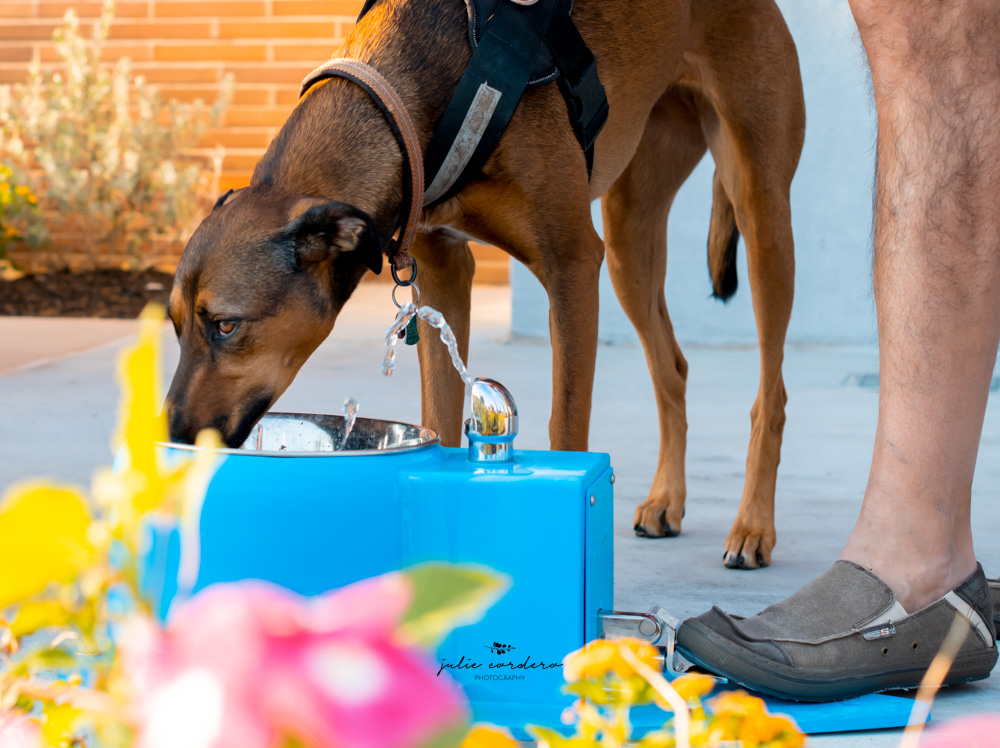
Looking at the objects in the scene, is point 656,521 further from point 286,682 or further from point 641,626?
point 286,682

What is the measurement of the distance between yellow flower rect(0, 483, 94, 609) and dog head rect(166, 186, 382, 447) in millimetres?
1489

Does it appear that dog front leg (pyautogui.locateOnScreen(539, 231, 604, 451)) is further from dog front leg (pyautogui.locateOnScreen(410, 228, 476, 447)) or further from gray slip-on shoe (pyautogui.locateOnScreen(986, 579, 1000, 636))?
gray slip-on shoe (pyautogui.locateOnScreen(986, 579, 1000, 636))

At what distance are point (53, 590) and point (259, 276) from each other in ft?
4.80

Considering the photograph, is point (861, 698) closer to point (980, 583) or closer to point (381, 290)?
point (980, 583)

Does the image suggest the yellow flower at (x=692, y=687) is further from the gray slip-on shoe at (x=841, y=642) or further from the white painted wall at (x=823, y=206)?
the white painted wall at (x=823, y=206)

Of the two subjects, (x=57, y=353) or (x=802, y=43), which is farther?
(x=802, y=43)

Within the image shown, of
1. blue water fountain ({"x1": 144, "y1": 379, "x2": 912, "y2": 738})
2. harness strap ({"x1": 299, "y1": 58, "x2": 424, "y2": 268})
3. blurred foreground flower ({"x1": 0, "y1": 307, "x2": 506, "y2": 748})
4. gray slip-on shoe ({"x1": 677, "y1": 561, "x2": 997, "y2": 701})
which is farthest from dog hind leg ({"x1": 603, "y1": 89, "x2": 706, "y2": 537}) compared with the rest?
blurred foreground flower ({"x1": 0, "y1": 307, "x2": 506, "y2": 748})

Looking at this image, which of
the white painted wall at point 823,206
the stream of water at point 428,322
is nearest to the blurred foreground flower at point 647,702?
the stream of water at point 428,322

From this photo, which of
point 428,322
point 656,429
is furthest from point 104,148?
point 428,322

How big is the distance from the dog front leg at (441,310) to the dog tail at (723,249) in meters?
0.90

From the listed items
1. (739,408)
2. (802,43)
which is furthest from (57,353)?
(802,43)

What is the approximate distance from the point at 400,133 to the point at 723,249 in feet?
4.36

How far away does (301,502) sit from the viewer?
1.22 m

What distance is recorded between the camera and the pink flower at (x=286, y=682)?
0.19 metres
